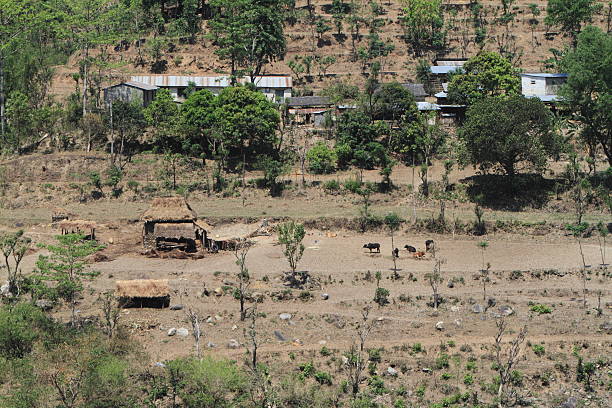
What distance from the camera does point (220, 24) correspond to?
8344 centimetres

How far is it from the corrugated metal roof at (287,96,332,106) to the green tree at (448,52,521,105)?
10.8 m

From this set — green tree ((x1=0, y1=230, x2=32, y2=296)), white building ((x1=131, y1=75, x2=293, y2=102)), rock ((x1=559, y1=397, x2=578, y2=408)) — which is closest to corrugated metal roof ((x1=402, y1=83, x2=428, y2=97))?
white building ((x1=131, y1=75, x2=293, y2=102))

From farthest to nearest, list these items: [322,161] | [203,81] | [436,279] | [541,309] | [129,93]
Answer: [203,81]
[129,93]
[322,161]
[436,279]
[541,309]

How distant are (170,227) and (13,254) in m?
9.47

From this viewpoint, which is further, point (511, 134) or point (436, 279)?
point (511, 134)

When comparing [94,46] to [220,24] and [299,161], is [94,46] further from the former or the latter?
[299,161]

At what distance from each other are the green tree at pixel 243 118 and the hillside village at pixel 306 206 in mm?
170

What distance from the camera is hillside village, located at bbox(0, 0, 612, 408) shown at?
39.7m

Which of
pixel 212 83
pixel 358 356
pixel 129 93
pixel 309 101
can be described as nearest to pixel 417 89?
pixel 309 101

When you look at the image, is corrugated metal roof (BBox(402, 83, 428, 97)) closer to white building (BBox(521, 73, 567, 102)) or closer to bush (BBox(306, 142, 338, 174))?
white building (BBox(521, 73, 567, 102))

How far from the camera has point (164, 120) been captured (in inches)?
2781

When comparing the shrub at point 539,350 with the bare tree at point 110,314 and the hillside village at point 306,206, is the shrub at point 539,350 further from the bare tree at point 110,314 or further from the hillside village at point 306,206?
the bare tree at point 110,314

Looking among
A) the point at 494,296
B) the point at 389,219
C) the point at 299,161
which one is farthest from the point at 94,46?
the point at 494,296

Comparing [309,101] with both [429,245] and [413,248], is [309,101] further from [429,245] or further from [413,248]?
[413,248]
